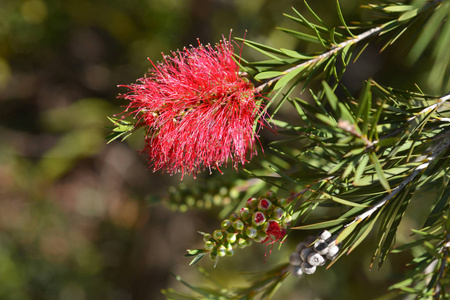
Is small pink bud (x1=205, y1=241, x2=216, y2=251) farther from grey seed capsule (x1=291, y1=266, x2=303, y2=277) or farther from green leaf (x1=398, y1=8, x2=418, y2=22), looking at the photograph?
green leaf (x1=398, y1=8, x2=418, y2=22)

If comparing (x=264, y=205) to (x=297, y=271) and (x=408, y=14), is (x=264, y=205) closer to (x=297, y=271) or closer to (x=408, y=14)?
(x=297, y=271)

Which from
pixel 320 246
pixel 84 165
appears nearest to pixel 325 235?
pixel 320 246

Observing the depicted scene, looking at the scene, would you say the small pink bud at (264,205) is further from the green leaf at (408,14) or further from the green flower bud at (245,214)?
the green leaf at (408,14)

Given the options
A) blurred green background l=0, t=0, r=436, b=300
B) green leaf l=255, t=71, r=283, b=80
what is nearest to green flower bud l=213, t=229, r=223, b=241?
green leaf l=255, t=71, r=283, b=80

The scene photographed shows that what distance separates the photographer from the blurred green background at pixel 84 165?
1165mm

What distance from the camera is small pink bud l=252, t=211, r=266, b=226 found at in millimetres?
249

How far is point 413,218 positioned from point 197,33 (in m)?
0.76

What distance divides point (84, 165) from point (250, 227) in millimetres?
1287

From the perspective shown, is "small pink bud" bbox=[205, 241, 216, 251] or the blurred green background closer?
"small pink bud" bbox=[205, 241, 216, 251]

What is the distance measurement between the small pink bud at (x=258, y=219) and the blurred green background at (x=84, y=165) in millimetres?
822

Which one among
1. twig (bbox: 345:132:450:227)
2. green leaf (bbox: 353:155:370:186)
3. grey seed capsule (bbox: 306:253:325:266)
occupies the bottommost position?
grey seed capsule (bbox: 306:253:325:266)

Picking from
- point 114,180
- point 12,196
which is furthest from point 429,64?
point 12,196

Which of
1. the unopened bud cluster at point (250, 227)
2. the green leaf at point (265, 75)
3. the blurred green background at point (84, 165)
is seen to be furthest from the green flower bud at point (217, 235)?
the blurred green background at point (84, 165)

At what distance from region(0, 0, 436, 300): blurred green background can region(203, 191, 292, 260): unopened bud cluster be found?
81cm
